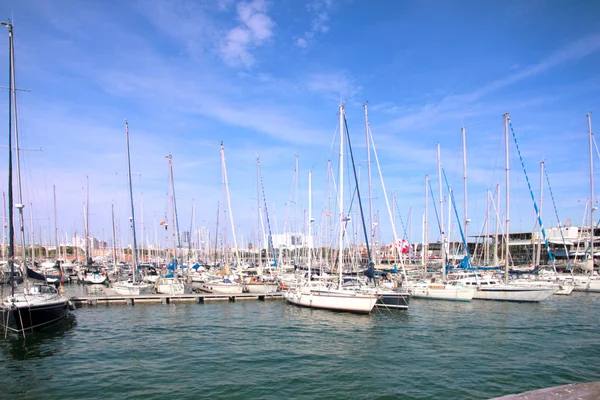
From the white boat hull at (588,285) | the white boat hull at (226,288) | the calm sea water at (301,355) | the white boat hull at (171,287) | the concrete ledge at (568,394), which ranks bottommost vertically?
the white boat hull at (588,285)

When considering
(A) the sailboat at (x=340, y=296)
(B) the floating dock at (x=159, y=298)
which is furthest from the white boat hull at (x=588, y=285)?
(B) the floating dock at (x=159, y=298)

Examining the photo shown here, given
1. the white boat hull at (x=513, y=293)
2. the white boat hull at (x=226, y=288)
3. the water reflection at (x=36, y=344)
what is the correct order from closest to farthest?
the water reflection at (x=36, y=344), the white boat hull at (x=513, y=293), the white boat hull at (x=226, y=288)

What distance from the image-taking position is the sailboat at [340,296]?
3137 centimetres

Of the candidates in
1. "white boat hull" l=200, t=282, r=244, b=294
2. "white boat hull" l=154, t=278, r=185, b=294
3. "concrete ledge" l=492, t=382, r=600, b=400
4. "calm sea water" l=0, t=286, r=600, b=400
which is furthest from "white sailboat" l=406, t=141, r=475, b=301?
"concrete ledge" l=492, t=382, r=600, b=400

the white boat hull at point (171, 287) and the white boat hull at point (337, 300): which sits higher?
the white boat hull at point (171, 287)

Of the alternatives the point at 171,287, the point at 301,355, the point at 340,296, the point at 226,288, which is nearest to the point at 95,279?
the point at 171,287

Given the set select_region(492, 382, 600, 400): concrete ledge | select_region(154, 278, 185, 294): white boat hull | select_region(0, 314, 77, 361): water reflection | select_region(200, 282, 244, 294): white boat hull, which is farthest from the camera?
select_region(200, 282, 244, 294): white boat hull

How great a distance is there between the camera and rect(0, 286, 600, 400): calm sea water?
1596cm

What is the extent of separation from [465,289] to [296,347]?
23.0 metres

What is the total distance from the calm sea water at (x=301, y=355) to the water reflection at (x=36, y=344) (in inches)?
2.3

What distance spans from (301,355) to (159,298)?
2230cm

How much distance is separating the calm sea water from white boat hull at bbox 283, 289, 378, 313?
0.79 metres

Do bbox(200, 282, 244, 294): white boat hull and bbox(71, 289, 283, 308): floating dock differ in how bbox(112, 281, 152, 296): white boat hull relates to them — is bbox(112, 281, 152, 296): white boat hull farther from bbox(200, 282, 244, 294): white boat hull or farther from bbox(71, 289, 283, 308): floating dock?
bbox(200, 282, 244, 294): white boat hull

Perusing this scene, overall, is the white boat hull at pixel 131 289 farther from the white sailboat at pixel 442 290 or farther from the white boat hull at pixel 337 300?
the white sailboat at pixel 442 290
